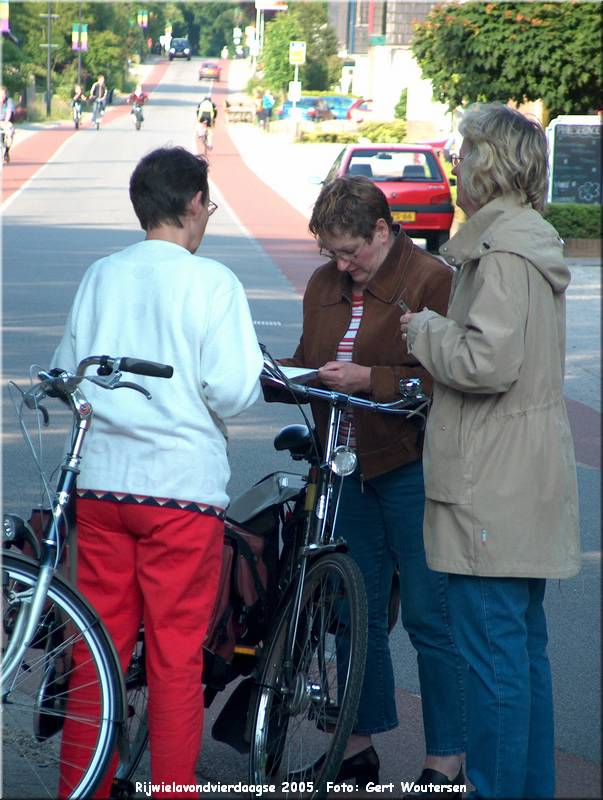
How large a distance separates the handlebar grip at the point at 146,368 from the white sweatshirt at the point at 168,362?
0.16 m

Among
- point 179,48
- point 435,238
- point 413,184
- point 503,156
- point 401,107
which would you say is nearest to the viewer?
point 503,156

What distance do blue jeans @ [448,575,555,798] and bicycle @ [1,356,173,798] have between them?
0.88 meters

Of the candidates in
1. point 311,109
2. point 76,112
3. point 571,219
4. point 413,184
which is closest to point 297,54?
point 76,112

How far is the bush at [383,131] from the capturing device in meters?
47.5

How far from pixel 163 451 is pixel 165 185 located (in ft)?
2.18

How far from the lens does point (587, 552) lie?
632 centimetres

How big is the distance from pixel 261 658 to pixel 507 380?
3.76ft

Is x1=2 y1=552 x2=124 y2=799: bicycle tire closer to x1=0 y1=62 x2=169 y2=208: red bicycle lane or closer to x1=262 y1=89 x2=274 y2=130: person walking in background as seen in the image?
x1=0 y1=62 x2=169 y2=208: red bicycle lane

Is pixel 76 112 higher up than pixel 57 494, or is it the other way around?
pixel 76 112

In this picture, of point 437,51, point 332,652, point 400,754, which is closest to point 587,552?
point 400,754

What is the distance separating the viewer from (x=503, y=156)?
2977mm

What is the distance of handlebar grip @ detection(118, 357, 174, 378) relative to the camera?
288 centimetres

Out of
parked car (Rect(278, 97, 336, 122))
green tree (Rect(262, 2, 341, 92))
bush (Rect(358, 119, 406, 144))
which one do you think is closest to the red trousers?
bush (Rect(358, 119, 406, 144))

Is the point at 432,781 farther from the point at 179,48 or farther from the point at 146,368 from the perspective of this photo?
the point at 179,48
